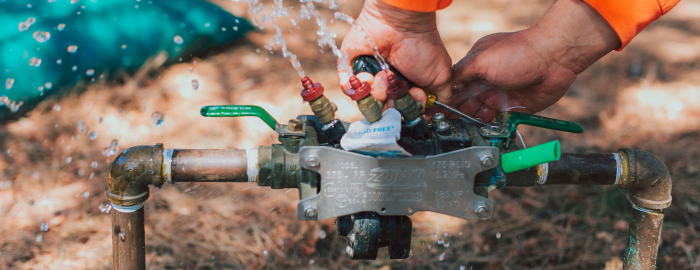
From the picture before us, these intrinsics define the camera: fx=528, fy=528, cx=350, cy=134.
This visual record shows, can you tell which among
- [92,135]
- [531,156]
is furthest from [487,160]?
[92,135]

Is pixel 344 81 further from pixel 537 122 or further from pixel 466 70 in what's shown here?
pixel 537 122

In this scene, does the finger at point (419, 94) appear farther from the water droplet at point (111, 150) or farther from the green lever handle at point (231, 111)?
the water droplet at point (111, 150)

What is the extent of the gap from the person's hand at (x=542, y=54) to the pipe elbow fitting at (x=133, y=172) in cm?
98

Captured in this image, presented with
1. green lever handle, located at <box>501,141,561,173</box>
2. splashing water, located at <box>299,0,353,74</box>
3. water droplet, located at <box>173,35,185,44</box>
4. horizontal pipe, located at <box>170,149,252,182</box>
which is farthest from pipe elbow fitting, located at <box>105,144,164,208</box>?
water droplet, located at <box>173,35,185,44</box>

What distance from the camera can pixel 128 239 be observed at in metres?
1.35

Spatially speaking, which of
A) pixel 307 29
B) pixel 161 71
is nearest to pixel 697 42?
pixel 307 29

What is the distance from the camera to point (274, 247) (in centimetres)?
226

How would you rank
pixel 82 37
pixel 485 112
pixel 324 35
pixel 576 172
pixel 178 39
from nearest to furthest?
pixel 576 172, pixel 485 112, pixel 82 37, pixel 178 39, pixel 324 35

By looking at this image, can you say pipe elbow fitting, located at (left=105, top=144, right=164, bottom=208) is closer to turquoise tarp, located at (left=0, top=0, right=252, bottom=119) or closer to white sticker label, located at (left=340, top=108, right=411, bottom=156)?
white sticker label, located at (left=340, top=108, right=411, bottom=156)

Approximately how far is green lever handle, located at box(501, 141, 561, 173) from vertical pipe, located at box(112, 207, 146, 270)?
912mm

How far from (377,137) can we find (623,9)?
0.89 m

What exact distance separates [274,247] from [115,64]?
1.66m

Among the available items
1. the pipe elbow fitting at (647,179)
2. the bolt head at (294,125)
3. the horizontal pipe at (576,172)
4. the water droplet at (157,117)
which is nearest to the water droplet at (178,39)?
the water droplet at (157,117)

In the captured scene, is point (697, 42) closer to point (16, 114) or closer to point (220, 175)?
point (220, 175)
